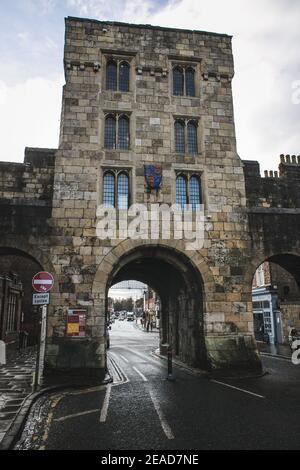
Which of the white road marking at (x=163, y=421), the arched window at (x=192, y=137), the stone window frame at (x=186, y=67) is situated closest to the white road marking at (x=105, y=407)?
the white road marking at (x=163, y=421)

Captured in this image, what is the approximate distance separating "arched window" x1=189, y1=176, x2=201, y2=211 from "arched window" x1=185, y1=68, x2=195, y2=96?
4050 millimetres

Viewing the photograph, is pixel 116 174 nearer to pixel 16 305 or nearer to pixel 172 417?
pixel 172 417

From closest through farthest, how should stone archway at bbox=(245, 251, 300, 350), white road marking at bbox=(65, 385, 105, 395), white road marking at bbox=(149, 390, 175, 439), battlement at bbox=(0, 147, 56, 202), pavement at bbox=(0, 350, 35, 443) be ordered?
white road marking at bbox=(149, 390, 175, 439) → pavement at bbox=(0, 350, 35, 443) → white road marking at bbox=(65, 385, 105, 395) → battlement at bbox=(0, 147, 56, 202) → stone archway at bbox=(245, 251, 300, 350)

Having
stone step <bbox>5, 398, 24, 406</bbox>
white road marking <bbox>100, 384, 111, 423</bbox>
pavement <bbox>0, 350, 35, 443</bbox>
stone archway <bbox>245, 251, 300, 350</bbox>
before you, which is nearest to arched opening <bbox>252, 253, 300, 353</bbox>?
stone archway <bbox>245, 251, 300, 350</bbox>

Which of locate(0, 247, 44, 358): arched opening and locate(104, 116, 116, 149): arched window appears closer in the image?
locate(104, 116, 116, 149): arched window

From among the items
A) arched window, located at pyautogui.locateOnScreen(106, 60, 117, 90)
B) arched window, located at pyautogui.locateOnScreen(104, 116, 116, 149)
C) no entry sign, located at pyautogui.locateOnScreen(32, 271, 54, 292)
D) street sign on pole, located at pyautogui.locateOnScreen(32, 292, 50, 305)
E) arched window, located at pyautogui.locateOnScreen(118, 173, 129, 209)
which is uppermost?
arched window, located at pyautogui.locateOnScreen(106, 60, 117, 90)

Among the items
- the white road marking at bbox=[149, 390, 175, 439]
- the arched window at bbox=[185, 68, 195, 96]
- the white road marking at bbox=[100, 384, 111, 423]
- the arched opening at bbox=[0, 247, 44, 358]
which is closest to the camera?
the white road marking at bbox=[149, 390, 175, 439]

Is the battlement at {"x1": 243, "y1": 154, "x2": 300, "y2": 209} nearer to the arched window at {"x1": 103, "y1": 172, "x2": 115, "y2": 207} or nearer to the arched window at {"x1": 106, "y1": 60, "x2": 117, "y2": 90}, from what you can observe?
the arched window at {"x1": 103, "y1": 172, "x2": 115, "y2": 207}

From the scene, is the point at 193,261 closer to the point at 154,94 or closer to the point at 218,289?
the point at 218,289

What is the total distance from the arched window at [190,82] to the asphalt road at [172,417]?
11.9 metres

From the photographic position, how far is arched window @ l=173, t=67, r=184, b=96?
15.5 metres

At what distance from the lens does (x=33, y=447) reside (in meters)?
5.75

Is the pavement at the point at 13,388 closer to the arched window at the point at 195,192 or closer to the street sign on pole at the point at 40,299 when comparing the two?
the street sign on pole at the point at 40,299

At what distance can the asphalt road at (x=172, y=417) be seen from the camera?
5.96 m
